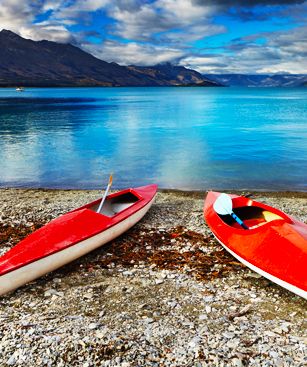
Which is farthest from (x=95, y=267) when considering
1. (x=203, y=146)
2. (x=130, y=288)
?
(x=203, y=146)

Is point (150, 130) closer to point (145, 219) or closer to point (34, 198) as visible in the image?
point (34, 198)

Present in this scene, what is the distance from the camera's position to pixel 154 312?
753cm

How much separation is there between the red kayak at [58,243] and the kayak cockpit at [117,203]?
129 centimetres

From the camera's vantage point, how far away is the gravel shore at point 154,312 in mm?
6203

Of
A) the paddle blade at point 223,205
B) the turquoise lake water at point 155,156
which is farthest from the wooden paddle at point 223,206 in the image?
the turquoise lake water at point 155,156

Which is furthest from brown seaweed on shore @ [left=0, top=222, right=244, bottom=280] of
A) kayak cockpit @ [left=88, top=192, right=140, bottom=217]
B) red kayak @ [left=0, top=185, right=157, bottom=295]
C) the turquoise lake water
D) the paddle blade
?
the turquoise lake water

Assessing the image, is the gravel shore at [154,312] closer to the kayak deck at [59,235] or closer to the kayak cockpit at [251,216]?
the kayak deck at [59,235]

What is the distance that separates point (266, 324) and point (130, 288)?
307 cm

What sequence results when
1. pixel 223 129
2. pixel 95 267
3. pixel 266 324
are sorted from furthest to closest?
pixel 223 129 → pixel 95 267 → pixel 266 324

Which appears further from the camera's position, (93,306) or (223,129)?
(223,129)

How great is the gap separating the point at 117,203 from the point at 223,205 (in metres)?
3.98

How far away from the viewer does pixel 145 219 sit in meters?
13.1

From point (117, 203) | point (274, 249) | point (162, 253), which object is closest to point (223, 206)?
point (162, 253)

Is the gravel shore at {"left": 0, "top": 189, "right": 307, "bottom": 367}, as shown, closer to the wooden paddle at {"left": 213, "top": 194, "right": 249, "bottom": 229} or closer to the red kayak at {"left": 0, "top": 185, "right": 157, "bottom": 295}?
the red kayak at {"left": 0, "top": 185, "right": 157, "bottom": 295}
